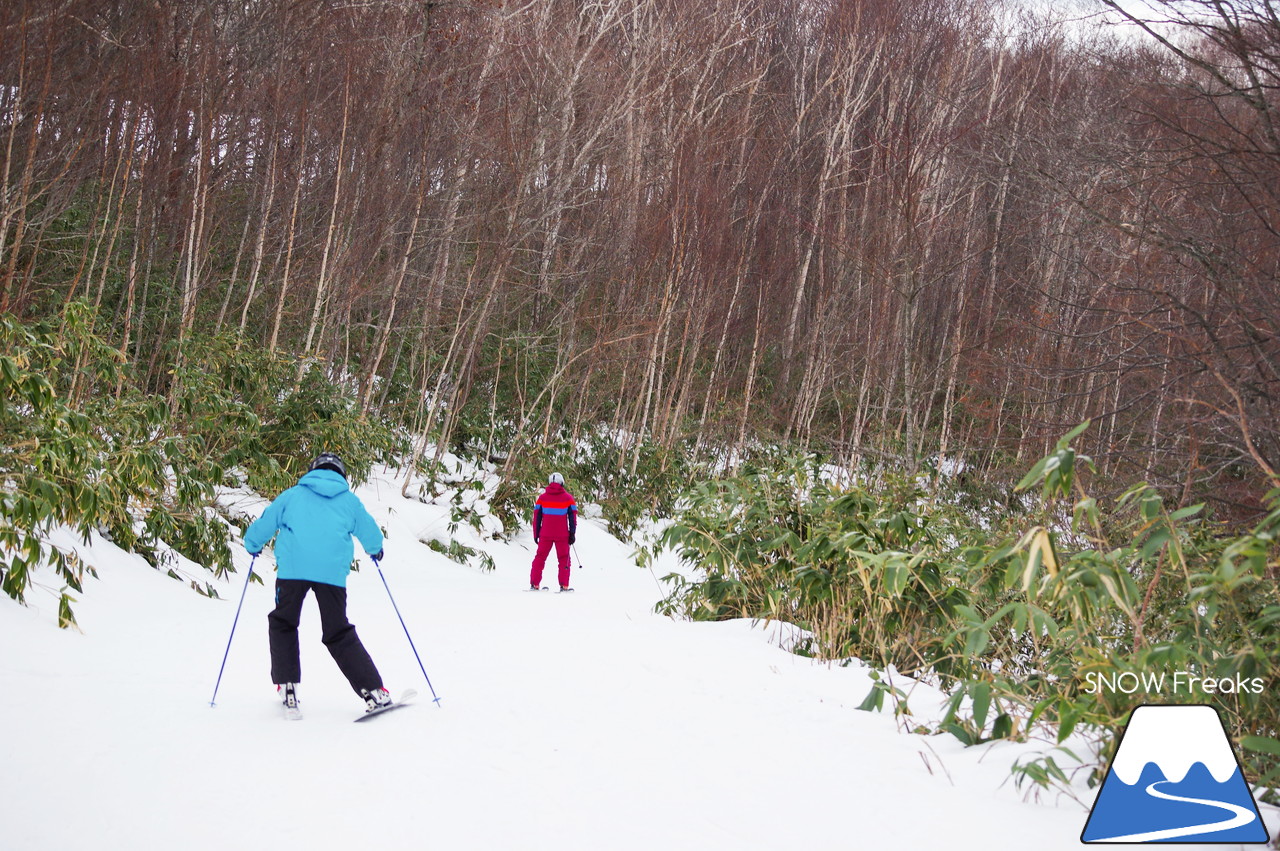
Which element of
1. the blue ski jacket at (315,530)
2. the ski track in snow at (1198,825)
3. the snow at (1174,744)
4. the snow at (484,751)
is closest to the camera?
the ski track in snow at (1198,825)

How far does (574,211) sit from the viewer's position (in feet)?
68.0

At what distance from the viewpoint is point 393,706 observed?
16.5 ft

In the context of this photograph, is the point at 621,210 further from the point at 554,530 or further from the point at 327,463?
the point at 327,463

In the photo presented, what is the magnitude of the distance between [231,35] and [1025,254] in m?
16.5

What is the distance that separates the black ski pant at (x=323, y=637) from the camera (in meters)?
5.03

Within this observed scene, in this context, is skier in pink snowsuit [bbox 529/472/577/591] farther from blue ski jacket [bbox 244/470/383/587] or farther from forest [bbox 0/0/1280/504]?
blue ski jacket [bbox 244/470/383/587]

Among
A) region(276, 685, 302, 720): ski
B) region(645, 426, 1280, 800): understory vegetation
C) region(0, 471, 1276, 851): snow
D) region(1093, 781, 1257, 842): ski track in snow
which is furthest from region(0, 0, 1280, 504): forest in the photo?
region(276, 685, 302, 720): ski

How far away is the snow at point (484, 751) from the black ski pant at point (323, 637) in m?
0.22

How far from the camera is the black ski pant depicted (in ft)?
16.5

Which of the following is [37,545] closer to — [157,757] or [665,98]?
[157,757]

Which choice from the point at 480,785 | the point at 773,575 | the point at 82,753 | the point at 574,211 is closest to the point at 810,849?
the point at 480,785

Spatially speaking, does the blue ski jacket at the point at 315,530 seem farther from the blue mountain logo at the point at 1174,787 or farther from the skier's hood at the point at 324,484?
the blue mountain logo at the point at 1174,787

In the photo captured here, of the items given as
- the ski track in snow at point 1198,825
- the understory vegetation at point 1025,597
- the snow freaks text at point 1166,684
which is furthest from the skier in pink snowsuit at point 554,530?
the ski track in snow at point 1198,825

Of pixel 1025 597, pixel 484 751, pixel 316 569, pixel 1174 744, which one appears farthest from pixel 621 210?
pixel 1174 744
